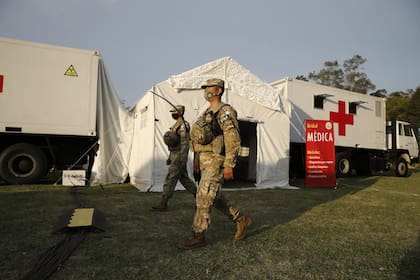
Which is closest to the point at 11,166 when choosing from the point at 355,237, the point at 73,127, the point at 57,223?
the point at 73,127

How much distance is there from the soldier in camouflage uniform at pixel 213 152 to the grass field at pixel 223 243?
277 mm

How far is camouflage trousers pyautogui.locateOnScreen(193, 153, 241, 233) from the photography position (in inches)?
106

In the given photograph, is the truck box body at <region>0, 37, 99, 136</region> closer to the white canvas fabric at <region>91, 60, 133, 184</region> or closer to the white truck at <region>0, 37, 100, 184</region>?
the white truck at <region>0, 37, 100, 184</region>

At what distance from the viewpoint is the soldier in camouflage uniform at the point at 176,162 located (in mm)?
4535

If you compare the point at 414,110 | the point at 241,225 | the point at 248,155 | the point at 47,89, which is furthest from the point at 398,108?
the point at 241,225

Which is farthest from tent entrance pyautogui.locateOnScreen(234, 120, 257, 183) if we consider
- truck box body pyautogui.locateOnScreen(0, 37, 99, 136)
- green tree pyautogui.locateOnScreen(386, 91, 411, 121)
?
green tree pyautogui.locateOnScreen(386, 91, 411, 121)

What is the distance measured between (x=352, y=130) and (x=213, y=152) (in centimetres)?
1087

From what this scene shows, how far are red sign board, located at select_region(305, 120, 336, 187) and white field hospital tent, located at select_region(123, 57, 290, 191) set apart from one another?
0.65 m

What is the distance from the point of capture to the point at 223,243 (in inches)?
114

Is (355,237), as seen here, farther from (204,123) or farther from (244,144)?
(244,144)

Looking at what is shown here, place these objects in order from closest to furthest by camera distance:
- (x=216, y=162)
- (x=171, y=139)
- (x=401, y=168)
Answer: (x=216, y=162)
(x=171, y=139)
(x=401, y=168)

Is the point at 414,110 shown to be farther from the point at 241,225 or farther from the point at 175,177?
the point at 241,225

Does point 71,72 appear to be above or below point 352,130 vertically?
above

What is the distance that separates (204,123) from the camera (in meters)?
2.77
